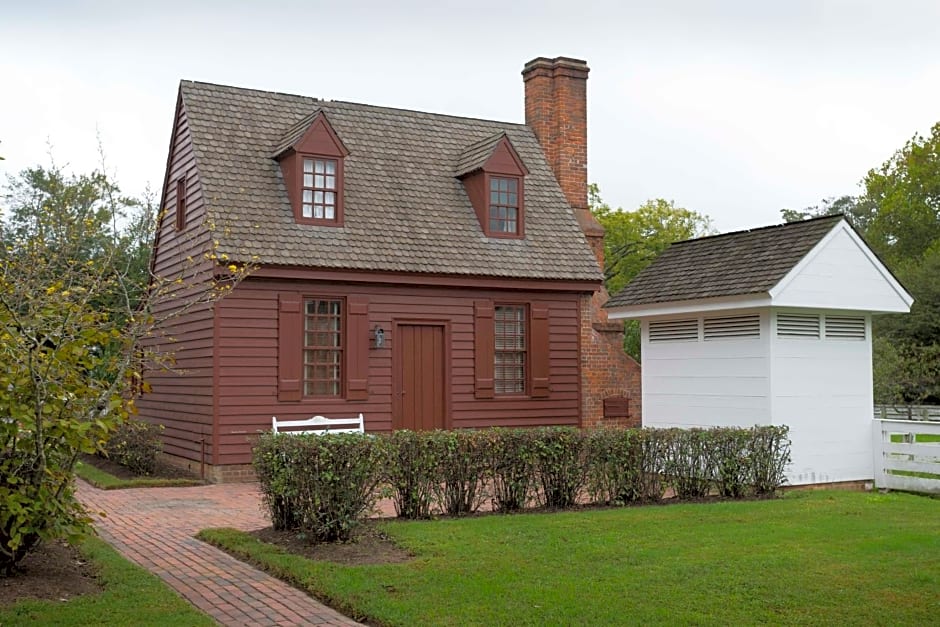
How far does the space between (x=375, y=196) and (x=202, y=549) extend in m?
9.47

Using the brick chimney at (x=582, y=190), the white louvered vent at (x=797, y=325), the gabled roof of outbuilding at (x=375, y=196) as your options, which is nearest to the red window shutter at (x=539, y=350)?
the gabled roof of outbuilding at (x=375, y=196)

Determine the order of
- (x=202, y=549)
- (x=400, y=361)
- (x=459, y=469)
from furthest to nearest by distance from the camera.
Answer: (x=400, y=361) < (x=459, y=469) < (x=202, y=549)

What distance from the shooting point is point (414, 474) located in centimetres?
1086

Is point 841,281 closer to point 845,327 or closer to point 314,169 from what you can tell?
point 845,327

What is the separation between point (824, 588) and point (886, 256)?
46.4 meters

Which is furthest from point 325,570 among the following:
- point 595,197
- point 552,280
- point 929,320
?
point 595,197

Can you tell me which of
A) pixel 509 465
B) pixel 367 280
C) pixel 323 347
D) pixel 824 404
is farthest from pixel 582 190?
pixel 509 465

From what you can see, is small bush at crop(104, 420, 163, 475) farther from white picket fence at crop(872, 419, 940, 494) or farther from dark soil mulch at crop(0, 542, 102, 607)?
white picket fence at crop(872, 419, 940, 494)

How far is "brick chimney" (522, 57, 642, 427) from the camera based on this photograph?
20.3 m

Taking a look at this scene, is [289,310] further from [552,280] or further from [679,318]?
[679,318]

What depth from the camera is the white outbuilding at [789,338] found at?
14102mm

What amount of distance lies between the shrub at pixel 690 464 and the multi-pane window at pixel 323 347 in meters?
6.26

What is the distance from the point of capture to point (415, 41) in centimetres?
1279

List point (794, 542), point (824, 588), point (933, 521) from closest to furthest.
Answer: point (824, 588) → point (794, 542) → point (933, 521)
